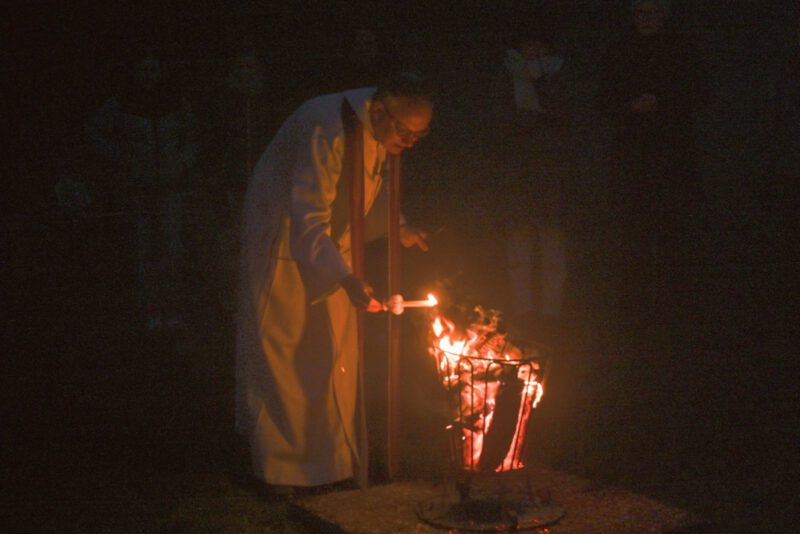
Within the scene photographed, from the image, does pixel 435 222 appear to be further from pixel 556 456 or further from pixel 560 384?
pixel 556 456

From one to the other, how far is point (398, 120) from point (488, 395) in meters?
1.26

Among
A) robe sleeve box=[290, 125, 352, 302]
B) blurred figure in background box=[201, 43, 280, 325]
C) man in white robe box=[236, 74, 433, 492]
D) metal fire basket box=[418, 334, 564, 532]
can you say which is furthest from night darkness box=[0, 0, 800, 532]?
robe sleeve box=[290, 125, 352, 302]

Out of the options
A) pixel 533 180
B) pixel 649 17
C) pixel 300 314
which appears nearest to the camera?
pixel 300 314

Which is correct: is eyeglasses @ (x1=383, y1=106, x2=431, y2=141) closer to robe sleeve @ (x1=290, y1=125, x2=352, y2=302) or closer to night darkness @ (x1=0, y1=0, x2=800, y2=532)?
robe sleeve @ (x1=290, y1=125, x2=352, y2=302)

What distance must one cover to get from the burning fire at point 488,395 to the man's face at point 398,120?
32.6 inches

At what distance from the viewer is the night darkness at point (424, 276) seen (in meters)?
5.65

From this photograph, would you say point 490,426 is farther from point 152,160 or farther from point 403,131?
point 152,160

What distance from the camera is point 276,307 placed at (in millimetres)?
5277

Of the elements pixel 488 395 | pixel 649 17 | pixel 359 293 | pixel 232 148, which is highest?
pixel 649 17

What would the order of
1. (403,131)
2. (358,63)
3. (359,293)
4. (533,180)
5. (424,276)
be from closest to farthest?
(359,293)
(403,131)
(533,180)
(358,63)
(424,276)

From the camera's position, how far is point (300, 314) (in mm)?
5324

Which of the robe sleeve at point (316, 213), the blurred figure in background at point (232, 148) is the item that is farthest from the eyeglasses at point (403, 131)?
the blurred figure in background at point (232, 148)

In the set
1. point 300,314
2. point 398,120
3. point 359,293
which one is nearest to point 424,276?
point 300,314

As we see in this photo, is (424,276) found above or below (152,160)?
below
